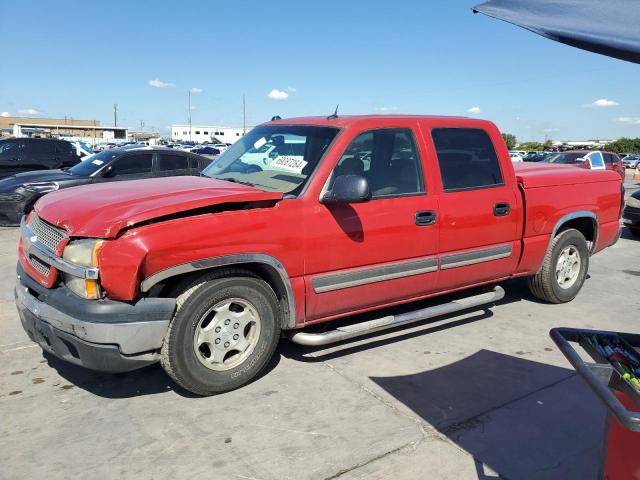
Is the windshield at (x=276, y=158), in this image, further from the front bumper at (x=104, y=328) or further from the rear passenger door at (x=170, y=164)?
the rear passenger door at (x=170, y=164)

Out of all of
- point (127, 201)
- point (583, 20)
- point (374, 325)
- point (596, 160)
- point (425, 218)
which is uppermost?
point (583, 20)

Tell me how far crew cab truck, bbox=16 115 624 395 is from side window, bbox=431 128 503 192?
15mm

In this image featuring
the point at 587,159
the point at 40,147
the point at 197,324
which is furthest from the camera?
the point at 587,159

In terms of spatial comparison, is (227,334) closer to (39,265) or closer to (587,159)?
(39,265)

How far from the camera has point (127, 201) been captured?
11.3ft

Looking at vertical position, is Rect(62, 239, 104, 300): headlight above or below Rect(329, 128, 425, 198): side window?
below

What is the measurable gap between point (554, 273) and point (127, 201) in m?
4.34

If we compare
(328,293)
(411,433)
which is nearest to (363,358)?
(328,293)

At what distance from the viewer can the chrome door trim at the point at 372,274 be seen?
12.8 ft

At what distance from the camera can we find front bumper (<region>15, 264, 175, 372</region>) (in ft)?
10.3

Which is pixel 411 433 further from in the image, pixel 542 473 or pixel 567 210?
pixel 567 210

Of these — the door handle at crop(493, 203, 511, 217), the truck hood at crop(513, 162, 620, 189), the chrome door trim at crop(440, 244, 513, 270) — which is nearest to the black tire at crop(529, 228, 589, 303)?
the truck hood at crop(513, 162, 620, 189)

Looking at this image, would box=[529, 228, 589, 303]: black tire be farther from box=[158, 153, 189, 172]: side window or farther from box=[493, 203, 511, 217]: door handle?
box=[158, 153, 189, 172]: side window

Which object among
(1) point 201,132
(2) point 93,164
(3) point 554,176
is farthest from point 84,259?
(1) point 201,132
